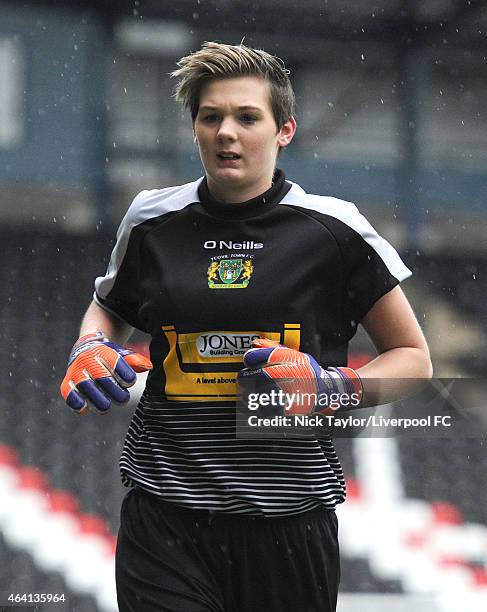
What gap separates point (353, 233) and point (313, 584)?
66 centimetres

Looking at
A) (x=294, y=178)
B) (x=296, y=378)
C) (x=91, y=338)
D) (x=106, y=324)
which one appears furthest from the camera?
(x=294, y=178)

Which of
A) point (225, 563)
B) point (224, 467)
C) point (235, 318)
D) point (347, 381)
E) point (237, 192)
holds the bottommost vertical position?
point (225, 563)

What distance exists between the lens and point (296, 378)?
5.70 ft

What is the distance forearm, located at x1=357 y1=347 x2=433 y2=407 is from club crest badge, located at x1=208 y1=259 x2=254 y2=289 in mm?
290

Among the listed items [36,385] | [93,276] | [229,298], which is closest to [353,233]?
[229,298]

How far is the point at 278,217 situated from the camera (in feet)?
6.24

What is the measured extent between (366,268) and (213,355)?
1.10 feet

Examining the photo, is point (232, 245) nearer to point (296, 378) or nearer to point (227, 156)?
point (227, 156)

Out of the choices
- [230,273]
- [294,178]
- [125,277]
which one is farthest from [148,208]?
[294,178]

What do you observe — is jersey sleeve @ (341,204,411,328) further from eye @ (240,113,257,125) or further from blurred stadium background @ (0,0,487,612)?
blurred stadium background @ (0,0,487,612)

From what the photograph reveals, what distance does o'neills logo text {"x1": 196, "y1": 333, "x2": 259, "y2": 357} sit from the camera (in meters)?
1.81

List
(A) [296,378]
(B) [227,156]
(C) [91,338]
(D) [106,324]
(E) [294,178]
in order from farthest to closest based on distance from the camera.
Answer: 1. (E) [294,178]
2. (D) [106,324]
3. (C) [91,338]
4. (B) [227,156]
5. (A) [296,378]

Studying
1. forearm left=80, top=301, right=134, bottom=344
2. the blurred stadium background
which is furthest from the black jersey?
the blurred stadium background

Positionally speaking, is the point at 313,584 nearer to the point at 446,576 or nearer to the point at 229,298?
the point at 229,298
